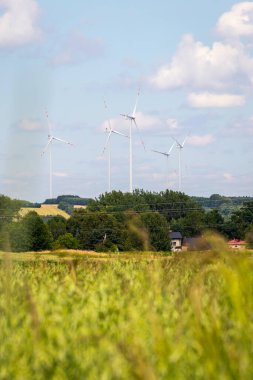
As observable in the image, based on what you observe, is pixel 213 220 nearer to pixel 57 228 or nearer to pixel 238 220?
pixel 238 220

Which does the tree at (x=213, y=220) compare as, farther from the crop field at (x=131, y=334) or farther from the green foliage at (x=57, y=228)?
the crop field at (x=131, y=334)

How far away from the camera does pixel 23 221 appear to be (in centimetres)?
12788

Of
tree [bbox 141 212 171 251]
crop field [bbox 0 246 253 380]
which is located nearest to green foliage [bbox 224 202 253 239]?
tree [bbox 141 212 171 251]

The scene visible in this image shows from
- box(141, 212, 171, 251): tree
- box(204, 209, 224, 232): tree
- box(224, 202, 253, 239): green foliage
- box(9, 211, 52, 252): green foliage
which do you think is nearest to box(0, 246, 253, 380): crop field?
box(9, 211, 52, 252): green foliage

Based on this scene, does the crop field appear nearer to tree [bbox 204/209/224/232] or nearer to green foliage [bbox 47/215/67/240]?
green foliage [bbox 47/215/67/240]

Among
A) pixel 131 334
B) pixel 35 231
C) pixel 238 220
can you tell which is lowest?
pixel 131 334

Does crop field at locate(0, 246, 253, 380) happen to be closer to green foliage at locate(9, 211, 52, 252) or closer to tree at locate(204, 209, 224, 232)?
green foliage at locate(9, 211, 52, 252)

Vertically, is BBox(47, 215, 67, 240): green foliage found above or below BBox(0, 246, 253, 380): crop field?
above

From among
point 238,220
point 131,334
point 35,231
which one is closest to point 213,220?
point 238,220

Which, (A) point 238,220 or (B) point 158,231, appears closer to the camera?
(B) point 158,231

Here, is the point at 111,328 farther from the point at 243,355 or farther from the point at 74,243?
the point at 74,243

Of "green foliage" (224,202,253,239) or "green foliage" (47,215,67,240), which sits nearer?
"green foliage" (224,202,253,239)

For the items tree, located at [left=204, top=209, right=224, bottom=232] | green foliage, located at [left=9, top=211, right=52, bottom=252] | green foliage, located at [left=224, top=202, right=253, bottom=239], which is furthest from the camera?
tree, located at [left=204, top=209, right=224, bottom=232]

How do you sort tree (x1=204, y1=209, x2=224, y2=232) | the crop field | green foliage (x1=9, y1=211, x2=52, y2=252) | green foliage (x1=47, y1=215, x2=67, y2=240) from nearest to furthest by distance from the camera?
the crop field, green foliage (x1=9, y1=211, x2=52, y2=252), green foliage (x1=47, y1=215, x2=67, y2=240), tree (x1=204, y1=209, x2=224, y2=232)
